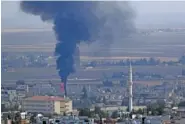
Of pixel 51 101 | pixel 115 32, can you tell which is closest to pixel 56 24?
pixel 51 101

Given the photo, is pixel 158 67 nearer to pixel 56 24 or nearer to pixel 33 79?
pixel 33 79

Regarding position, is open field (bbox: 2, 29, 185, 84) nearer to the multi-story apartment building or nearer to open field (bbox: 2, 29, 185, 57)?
open field (bbox: 2, 29, 185, 57)

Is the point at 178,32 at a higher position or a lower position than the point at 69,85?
higher

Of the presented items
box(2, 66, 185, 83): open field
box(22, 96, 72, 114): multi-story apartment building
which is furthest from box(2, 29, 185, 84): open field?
box(22, 96, 72, 114): multi-story apartment building

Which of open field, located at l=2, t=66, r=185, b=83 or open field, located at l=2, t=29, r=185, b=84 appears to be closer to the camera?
open field, located at l=2, t=29, r=185, b=84

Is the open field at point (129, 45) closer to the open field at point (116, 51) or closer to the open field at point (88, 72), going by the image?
the open field at point (116, 51)

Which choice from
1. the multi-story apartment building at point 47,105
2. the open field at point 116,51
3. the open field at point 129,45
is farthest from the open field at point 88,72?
the multi-story apartment building at point 47,105

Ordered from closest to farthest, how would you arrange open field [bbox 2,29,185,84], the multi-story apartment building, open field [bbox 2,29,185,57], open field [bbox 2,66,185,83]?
the multi-story apartment building → open field [bbox 2,29,185,57] → open field [bbox 2,29,185,84] → open field [bbox 2,66,185,83]

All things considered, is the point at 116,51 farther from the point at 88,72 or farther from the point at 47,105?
the point at 47,105

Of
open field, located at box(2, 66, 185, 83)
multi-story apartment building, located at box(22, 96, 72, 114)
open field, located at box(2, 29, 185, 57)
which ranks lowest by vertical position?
multi-story apartment building, located at box(22, 96, 72, 114)
